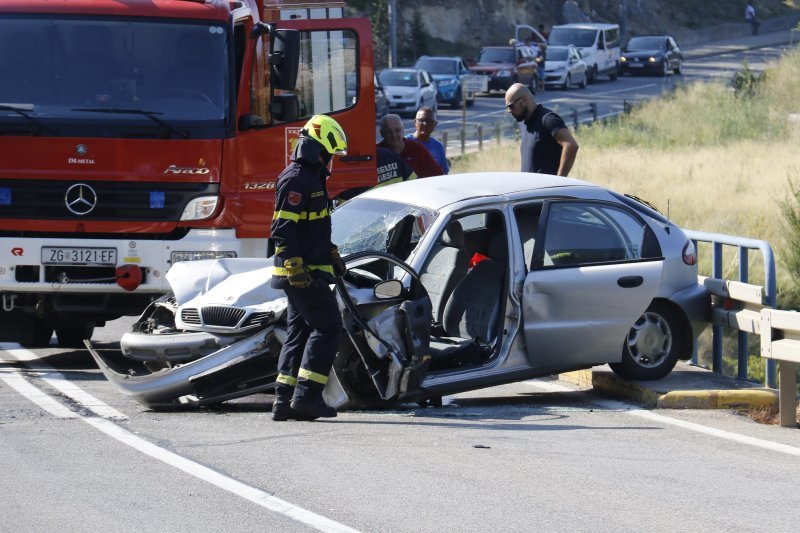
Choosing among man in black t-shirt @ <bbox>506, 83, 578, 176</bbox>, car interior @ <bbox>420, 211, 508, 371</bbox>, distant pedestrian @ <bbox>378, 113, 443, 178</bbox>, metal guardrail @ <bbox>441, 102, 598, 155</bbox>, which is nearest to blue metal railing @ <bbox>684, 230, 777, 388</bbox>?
man in black t-shirt @ <bbox>506, 83, 578, 176</bbox>

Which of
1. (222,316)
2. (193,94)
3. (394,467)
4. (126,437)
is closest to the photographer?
(394,467)

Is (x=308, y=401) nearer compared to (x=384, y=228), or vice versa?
(x=308, y=401)

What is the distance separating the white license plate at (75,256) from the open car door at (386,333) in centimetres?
268

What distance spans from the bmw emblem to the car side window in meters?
3.56

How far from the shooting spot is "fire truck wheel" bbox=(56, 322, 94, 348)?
11859 millimetres

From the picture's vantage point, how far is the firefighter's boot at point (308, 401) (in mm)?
8125

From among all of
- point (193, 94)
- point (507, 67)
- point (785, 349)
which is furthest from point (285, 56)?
point (507, 67)

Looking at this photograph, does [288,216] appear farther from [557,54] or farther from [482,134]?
[557,54]

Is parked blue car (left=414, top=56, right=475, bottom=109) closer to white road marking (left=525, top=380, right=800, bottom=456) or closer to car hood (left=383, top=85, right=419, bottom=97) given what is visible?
car hood (left=383, top=85, right=419, bottom=97)

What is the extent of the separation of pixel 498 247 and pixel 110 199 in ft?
10.3

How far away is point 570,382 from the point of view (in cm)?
1041

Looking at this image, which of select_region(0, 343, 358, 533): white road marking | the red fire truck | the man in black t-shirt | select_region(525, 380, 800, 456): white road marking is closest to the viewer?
select_region(0, 343, 358, 533): white road marking

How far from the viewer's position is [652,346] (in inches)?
377

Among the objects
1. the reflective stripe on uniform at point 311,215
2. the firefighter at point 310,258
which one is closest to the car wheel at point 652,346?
the firefighter at point 310,258
